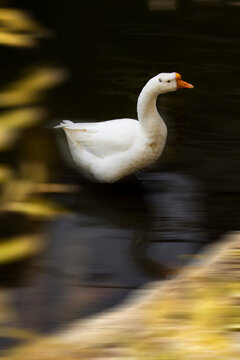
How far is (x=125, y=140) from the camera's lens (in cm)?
306

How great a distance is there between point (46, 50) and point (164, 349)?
2332mm

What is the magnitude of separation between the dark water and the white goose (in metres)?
0.12

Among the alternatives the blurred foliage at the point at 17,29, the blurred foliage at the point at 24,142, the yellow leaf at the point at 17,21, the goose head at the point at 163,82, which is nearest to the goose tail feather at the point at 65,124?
the blurred foliage at the point at 24,142

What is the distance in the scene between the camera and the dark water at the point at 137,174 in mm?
2709

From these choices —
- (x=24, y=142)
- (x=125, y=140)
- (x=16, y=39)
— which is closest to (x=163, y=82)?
(x=125, y=140)

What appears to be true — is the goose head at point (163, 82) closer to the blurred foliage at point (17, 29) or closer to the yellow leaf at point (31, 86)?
the yellow leaf at point (31, 86)

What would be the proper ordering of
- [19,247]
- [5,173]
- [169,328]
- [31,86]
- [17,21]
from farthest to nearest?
[17,21]
[31,86]
[5,173]
[19,247]
[169,328]

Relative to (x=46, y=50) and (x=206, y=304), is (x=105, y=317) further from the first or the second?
(x=46, y=50)

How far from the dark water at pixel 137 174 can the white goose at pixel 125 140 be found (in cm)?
12

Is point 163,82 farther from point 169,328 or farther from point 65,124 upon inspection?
point 169,328

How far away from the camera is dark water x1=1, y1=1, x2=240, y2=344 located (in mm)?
2709

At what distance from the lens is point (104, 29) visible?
4324 mm

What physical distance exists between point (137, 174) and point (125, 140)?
9.9 inches

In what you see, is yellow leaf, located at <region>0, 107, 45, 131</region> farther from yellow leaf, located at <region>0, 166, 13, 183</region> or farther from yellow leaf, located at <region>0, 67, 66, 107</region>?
yellow leaf, located at <region>0, 166, 13, 183</region>
